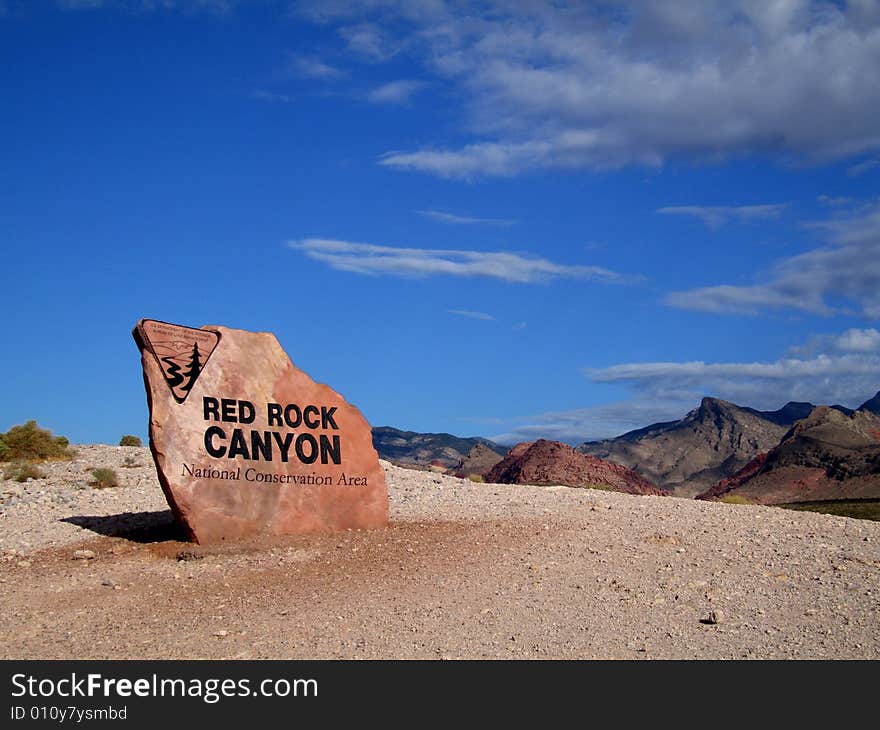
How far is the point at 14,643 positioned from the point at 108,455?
47.5 ft

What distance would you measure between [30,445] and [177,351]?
13097 millimetres

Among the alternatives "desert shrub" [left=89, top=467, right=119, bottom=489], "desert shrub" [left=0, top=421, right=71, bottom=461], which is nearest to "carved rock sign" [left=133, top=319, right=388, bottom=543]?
"desert shrub" [left=89, top=467, right=119, bottom=489]

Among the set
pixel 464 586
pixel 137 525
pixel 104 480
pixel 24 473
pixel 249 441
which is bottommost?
pixel 464 586

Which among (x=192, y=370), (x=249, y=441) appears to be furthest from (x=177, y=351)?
(x=249, y=441)

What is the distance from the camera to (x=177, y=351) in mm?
14172

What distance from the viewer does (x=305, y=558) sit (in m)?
13.6

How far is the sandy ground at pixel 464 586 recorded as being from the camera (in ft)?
33.0

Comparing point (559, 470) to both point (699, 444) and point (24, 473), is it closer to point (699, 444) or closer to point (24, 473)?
point (24, 473)

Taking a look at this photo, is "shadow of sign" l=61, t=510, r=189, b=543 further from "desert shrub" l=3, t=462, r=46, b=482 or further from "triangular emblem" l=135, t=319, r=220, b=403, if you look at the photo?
"desert shrub" l=3, t=462, r=46, b=482

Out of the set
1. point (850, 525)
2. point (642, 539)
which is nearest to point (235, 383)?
point (642, 539)

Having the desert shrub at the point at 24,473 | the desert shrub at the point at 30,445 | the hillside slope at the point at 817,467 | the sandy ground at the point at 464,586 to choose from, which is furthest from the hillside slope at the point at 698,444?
the sandy ground at the point at 464,586

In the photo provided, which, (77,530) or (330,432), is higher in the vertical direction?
(330,432)

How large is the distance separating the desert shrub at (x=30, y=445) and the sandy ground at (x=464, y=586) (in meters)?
7.38

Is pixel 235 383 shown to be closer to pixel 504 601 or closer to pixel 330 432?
pixel 330 432
